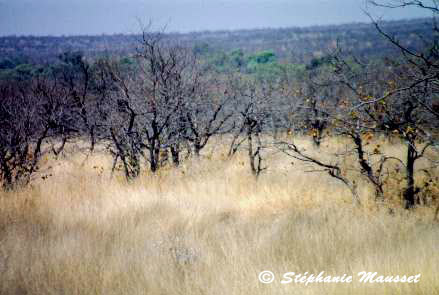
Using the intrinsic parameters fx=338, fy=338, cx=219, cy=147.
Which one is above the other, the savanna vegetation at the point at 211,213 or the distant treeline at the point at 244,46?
the distant treeline at the point at 244,46

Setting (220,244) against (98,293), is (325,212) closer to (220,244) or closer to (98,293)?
(220,244)

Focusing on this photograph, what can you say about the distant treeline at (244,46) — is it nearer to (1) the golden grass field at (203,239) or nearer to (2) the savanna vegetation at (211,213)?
(2) the savanna vegetation at (211,213)

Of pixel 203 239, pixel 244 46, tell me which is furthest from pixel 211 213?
pixel 244 46

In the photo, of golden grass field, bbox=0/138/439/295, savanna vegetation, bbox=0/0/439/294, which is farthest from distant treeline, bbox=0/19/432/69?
golden grass field, bbox=0/138/439/295

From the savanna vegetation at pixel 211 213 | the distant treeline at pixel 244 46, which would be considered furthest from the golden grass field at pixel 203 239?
the distant treeline at pixel 244 46

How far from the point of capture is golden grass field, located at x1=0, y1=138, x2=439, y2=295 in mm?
2910

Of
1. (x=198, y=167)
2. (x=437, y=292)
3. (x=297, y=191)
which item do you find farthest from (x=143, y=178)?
(x=437, y=292)

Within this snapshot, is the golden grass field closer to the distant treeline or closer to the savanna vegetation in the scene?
the savanna vegetation

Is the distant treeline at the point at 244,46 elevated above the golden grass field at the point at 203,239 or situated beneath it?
elevated above

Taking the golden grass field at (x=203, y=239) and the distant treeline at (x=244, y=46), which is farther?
the distant treeline at (x=244, y=46)

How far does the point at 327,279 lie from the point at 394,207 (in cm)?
212

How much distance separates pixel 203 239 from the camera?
12.4 ft

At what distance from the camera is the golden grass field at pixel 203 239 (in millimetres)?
2910

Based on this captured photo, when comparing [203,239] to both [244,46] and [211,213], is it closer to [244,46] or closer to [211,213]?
[211,213]
